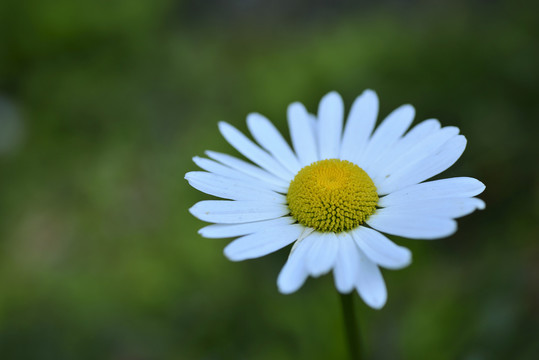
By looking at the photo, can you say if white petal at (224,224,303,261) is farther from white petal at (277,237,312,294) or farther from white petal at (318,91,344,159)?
white petal at (318,91,344,159)

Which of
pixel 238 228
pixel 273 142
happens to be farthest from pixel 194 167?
pixel 238 228

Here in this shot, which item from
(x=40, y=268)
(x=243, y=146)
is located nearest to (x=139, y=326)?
(x=40, y=268)

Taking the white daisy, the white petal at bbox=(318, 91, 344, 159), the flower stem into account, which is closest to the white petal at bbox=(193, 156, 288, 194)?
the white daisy

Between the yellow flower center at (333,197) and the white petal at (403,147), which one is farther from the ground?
the white petal at (403,147)

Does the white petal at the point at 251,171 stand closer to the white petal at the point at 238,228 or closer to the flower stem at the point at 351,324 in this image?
the white petal at the point at 238,228

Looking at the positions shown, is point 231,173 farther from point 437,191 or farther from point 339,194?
point 437,191

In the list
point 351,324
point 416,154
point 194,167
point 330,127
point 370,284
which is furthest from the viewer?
point 194,167

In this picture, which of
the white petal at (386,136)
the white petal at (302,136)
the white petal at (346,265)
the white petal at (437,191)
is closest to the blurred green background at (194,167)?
the white petal at (386,136)

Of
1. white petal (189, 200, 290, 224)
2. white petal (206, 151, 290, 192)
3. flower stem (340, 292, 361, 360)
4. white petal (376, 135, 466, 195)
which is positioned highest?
white petal (206, 151, 290, 192)
